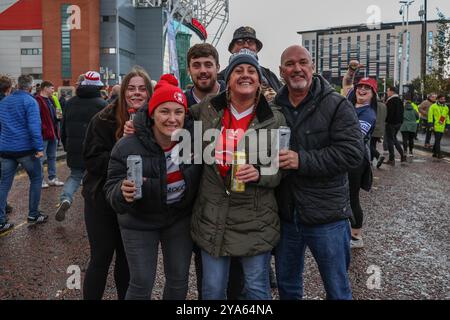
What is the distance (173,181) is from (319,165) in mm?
850

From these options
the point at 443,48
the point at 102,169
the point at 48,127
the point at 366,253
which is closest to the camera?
the point at 102,169

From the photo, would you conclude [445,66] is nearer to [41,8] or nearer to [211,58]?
[211,58]

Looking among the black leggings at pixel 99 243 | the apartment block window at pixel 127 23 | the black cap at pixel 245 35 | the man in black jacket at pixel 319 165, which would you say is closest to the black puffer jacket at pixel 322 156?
the man in black jacket at pixel 319 165

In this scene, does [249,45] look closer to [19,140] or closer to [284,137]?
[284,137]

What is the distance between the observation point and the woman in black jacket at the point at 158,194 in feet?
8.68

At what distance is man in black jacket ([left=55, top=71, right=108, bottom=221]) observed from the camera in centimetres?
483

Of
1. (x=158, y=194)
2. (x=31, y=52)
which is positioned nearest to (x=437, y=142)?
(x=158, y=194)

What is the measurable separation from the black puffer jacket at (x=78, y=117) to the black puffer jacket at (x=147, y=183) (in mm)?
2319

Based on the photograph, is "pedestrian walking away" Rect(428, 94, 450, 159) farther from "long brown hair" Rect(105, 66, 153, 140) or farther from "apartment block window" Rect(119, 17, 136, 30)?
"apartment block window" Rect(119, 17, 136, 30)

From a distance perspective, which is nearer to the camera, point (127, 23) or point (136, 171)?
point (136, 171)

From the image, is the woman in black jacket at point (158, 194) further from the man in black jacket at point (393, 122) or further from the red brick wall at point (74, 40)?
the red brick wall at point (74, 40)

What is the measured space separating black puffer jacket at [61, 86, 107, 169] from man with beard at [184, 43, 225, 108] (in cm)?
167

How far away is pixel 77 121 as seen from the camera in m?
5.45

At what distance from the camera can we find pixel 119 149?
8.80 feet
